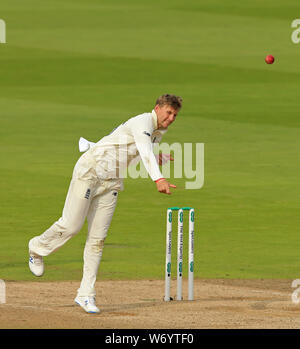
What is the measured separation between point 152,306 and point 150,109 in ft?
56.2

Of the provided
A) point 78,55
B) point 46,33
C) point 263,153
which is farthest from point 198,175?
point 46,33

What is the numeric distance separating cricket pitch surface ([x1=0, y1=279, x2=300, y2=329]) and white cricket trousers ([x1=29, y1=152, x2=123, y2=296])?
0.48 meters

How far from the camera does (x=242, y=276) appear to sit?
1413 centimetres

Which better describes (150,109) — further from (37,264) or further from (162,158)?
(37,264)

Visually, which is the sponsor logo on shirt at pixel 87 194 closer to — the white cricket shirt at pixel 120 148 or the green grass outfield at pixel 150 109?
the white cricket shirt at pixel 120 148

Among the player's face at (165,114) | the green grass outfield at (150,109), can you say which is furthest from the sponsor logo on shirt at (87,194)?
the green grass outfield at (150,109)

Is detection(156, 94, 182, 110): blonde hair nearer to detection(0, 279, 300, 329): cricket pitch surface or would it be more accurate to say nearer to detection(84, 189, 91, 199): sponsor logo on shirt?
detection(84, 189, 91, 199): sponsor logo on shirt

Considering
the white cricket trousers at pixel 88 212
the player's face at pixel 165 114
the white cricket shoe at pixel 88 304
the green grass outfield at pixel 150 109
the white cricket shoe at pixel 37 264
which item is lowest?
the white cricket shoe at pixel 88 304

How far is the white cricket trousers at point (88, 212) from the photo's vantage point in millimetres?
11148

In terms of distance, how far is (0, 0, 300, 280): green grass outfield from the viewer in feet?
52.6

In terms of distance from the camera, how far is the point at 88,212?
37.2 ft

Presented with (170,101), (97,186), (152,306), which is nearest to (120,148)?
(97,186)

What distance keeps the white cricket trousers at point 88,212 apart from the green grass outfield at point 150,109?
8.47ft

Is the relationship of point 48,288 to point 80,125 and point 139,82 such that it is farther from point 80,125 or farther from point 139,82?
point 139,82
